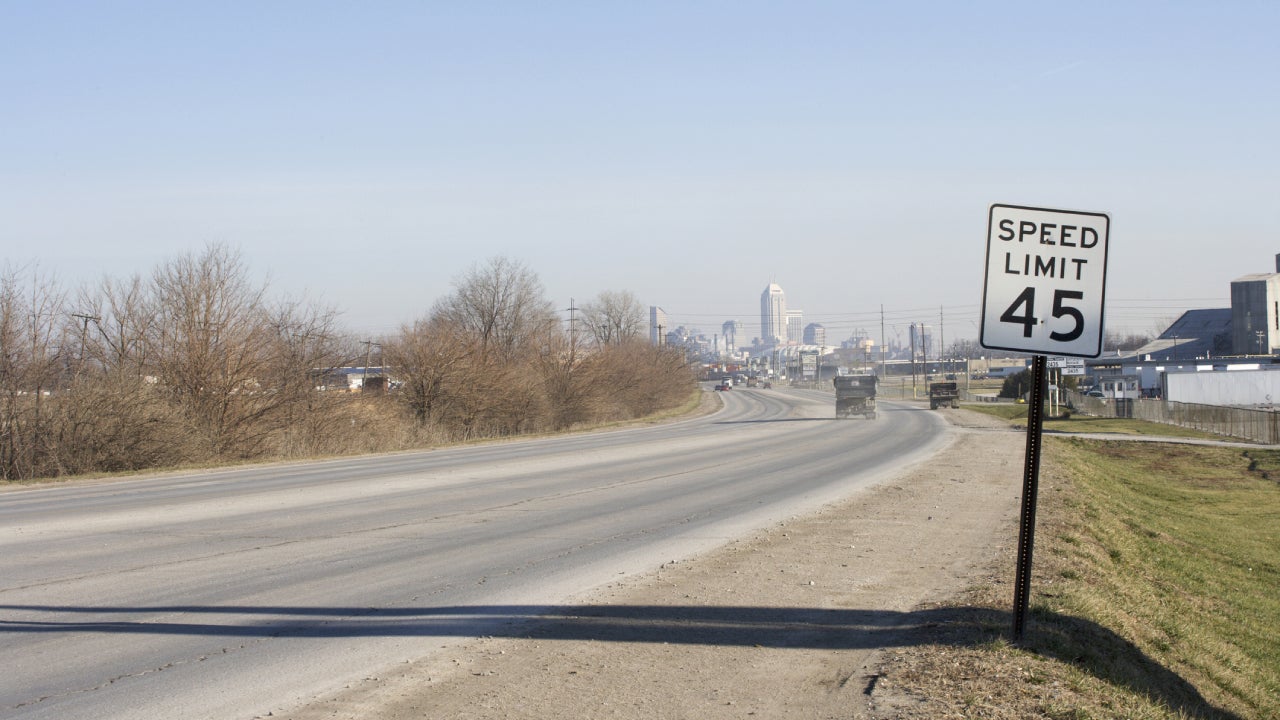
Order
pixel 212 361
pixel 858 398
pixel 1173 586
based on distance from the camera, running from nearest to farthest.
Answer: pixel 1173 586 → pixel 212 361 → pixel 858 398

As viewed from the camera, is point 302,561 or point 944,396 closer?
point 302,561

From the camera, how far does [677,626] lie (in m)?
8.21

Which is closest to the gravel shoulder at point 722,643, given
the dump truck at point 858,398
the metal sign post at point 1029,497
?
the metal sign post at point 1029,497

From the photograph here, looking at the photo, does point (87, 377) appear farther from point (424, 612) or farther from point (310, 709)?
point (310, 709)

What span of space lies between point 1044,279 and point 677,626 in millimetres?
3823

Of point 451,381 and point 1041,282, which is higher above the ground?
point 1041,282

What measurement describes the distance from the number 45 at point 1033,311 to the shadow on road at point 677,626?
220 cm

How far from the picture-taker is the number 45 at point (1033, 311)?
6.77 meters

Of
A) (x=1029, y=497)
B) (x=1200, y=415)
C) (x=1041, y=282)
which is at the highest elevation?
(x=1041, y=282)

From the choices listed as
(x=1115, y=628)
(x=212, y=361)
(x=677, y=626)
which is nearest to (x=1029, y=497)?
(x=1115, y=628)

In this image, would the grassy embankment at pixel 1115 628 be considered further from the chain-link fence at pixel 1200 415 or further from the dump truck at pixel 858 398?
the dump truck at pixel 858 398

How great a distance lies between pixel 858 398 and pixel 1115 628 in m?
52.5

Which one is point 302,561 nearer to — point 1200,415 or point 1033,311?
point 1033,311

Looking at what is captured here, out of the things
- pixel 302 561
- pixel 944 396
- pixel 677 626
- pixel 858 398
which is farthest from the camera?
pixel 944 396
